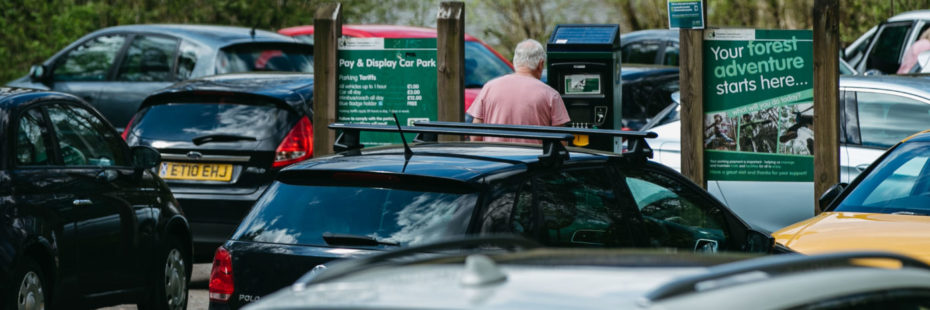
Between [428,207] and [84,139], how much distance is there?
10.6 ft

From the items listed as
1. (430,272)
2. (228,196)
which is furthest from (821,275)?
(228,196)

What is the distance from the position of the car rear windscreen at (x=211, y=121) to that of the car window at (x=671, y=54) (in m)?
6.89

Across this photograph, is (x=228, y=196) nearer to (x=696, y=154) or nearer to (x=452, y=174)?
(x=696, y=154)

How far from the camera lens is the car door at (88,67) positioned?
504 inches

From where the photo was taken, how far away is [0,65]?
19.3 metres

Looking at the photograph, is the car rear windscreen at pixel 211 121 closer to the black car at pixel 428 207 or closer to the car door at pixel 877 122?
the black car at pixel 428 207

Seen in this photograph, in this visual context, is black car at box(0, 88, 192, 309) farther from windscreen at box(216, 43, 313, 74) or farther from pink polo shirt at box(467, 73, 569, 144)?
windscreen at box(216, 43, 313, 74)

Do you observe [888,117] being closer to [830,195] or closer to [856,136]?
[856,136]

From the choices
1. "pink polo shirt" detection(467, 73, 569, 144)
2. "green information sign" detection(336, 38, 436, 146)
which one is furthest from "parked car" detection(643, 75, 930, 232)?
"green information sign" detection(336, 38, 436, 146)

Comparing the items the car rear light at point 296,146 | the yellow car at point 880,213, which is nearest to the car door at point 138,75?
the car rear light at point 296,146

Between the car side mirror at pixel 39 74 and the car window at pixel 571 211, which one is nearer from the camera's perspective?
the car window at pixel 571 211

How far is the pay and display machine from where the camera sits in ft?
30.1

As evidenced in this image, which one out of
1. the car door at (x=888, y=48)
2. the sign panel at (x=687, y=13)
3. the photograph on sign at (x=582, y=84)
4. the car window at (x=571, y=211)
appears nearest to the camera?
the car window at (x=571, y=211)

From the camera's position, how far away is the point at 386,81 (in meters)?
9.43
